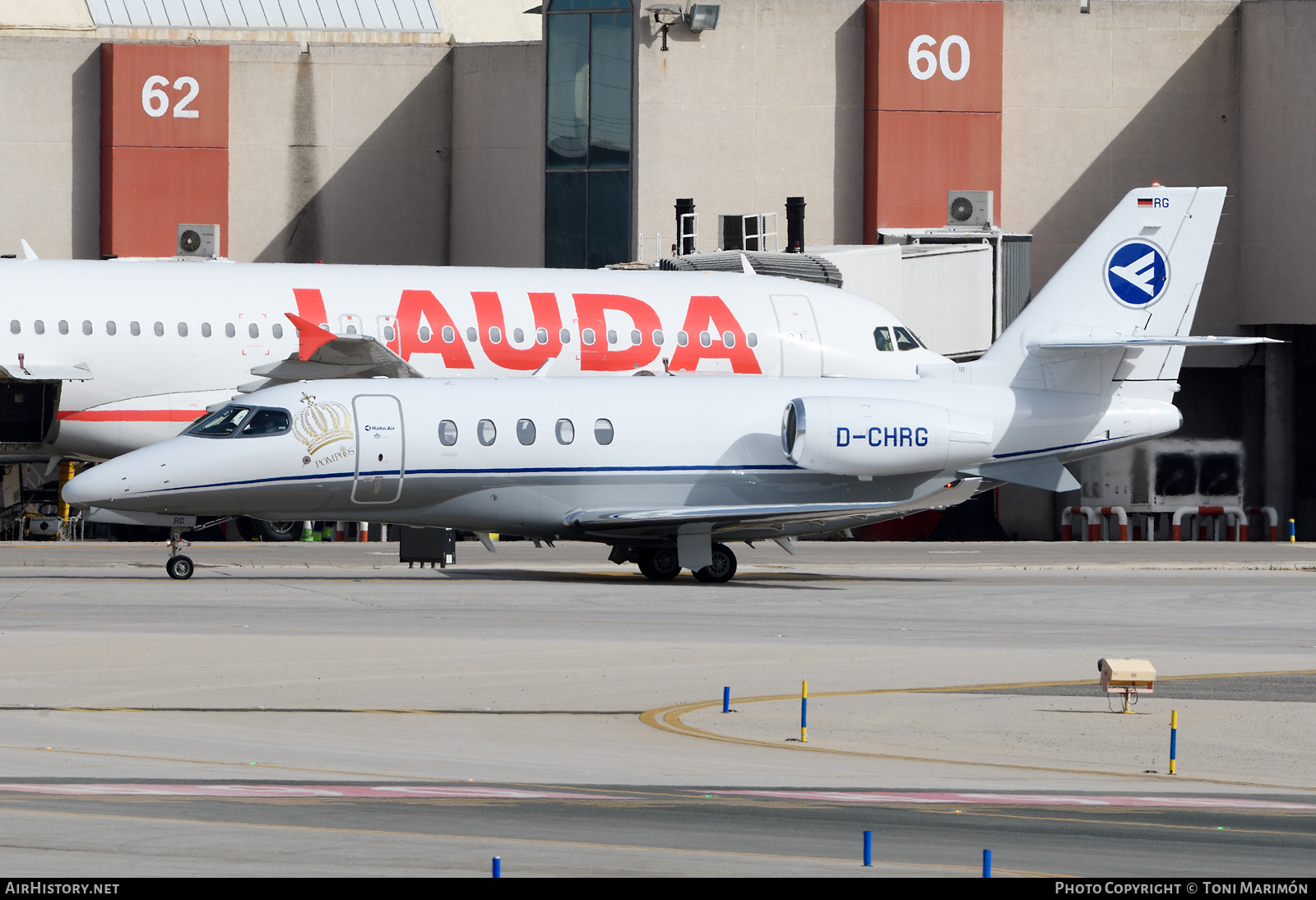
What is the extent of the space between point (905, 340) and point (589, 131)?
15904 mm

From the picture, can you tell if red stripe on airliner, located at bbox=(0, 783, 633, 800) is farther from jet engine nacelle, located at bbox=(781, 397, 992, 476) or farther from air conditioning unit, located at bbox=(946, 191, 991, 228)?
air conditioning unit, located at bbox=(946, 191, 991, 228)

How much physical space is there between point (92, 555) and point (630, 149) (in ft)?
70.7

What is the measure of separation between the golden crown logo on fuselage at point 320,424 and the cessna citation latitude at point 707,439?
0.10 feet

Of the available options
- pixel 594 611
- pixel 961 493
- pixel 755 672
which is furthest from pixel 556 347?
pixel 755 672

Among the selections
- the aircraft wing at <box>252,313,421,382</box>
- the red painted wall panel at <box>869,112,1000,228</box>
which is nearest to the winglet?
the aircraft wing at <box>252,313,421,382</box>

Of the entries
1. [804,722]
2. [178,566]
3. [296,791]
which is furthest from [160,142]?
[296,791]

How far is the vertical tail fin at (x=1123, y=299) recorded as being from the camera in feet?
107

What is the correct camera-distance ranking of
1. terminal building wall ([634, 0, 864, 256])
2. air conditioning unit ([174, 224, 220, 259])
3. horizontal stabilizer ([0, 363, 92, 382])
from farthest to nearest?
terminal building wall ([634, 0, 864, 256]), air conditioning unit ([174, 224, 220, 259]), horizontal stabilizer ([0, 363, 92, 382])

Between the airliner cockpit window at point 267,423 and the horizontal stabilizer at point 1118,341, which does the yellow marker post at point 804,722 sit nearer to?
the airliner cockpit window at point 267,423

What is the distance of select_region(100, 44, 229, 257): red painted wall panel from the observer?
53.5 m

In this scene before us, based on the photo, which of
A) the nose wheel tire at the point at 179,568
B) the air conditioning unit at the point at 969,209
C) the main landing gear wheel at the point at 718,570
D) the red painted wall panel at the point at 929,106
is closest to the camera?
the nose wheel tire at the point at 179,568

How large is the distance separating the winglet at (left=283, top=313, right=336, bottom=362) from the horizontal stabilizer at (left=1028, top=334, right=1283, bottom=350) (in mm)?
12587

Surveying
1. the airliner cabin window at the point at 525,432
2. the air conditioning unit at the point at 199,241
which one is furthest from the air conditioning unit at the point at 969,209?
the airliner cabin window at the point at 525,432
